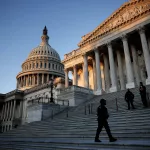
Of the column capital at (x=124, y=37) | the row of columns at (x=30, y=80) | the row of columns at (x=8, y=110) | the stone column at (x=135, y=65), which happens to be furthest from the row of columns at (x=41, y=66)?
the column capital at (x=124, y=37)

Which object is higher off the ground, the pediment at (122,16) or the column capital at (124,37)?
the pediment at (122,16)

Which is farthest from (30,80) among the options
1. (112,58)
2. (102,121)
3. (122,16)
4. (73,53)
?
(102,121)

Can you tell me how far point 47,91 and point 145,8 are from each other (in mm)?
35627

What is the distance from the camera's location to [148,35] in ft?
93.7

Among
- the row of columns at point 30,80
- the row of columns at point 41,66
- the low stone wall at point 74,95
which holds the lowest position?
the low stone wall at point 74,95

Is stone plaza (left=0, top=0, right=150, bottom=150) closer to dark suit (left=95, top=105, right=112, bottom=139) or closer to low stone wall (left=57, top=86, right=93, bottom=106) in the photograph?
low stone wall (left=57, top=86, right=93, bottom=106)

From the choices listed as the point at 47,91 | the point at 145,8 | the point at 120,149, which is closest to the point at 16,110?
the point at 47,91

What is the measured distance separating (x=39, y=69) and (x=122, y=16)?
66.8 m

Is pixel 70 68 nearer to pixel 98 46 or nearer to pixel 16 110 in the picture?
pixel 98 46

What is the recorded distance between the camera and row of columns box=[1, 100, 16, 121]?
58.4m

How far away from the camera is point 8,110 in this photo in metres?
61.5

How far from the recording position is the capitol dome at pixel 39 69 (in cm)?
8638

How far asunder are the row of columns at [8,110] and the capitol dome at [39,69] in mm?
18987

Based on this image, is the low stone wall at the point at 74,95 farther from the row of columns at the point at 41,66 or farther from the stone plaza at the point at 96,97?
the row of columns at the point at 41,66
